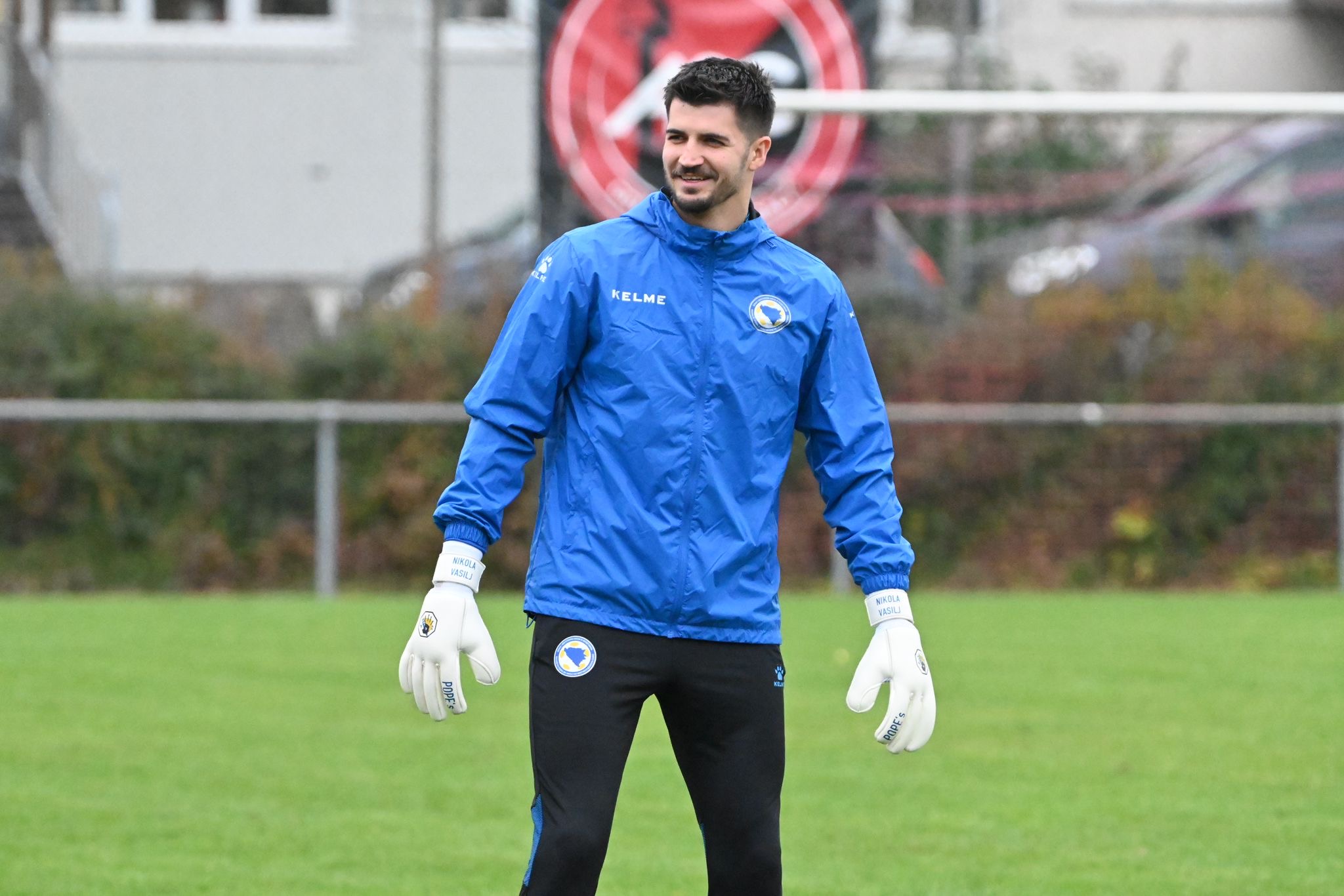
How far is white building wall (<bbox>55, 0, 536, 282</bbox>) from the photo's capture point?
21.5 metres

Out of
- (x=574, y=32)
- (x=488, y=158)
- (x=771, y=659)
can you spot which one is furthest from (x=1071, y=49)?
(x=771, y=659)

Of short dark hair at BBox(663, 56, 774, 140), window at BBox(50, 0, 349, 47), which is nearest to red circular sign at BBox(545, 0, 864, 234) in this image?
window at BBox(50, 0, 349, 47)

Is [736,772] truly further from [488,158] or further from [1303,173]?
[488,158]

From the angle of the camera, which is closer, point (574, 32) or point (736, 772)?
point (736, 772)

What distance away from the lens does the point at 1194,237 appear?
1384 cm

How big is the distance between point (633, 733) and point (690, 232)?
100cm

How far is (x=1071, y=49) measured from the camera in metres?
22.2

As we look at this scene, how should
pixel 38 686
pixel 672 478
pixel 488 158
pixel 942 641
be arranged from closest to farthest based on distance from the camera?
pixel 672 478, pixel 38 686, pixel 942 641, pixel 488 158

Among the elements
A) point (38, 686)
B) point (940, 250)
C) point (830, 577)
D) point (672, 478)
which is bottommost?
point (830, 577)

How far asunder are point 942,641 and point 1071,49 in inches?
517

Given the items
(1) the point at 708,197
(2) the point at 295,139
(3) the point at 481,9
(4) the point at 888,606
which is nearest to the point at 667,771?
(4) the point at 888,606

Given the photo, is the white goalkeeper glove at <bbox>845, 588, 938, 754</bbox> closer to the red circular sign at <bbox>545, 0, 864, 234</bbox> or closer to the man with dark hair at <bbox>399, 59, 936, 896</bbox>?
the man with dark hair at <bbox>399, 59, 936, 896</bbox>

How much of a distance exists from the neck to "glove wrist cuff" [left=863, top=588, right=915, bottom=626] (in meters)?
0.81

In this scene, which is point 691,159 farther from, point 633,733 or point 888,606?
point 633,733
